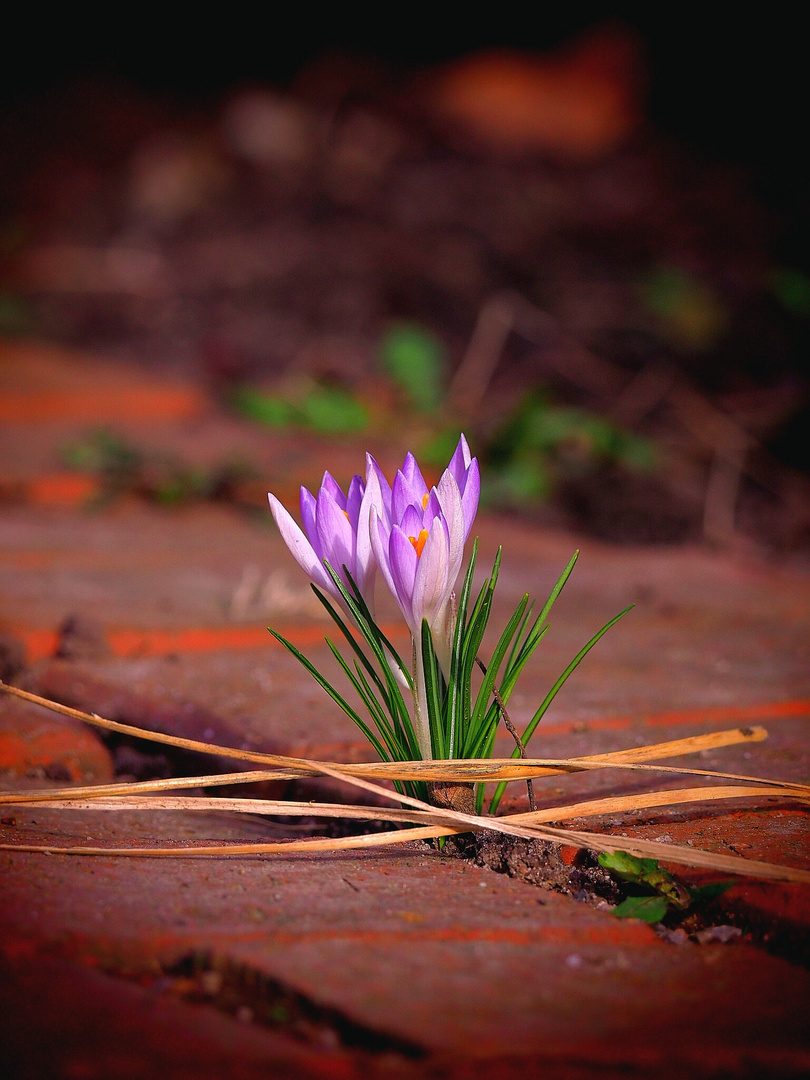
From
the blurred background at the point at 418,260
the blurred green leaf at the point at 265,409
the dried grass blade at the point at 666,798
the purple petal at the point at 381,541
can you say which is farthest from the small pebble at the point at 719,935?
the blurred green leaf at the point at 265,409

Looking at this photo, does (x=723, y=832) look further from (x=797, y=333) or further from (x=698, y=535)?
(x=797, y=333)

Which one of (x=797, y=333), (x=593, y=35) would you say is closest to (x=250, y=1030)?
(x=797, y=333)

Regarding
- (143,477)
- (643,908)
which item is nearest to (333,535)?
(643,908)

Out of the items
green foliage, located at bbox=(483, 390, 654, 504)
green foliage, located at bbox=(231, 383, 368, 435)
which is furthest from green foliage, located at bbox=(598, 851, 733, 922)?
green foliage, located at bbox=(231, 383, 368, 435)

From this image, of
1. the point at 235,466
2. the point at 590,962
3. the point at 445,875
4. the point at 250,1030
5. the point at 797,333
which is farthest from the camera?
the point at 797,333

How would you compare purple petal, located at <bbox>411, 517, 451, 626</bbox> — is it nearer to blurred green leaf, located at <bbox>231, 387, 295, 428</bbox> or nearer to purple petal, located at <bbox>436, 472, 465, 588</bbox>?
purple petal, located at <bbox>436, 472, 465, 588</bbox>

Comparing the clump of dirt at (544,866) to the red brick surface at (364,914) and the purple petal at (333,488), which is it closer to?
the red brick surface at (364,914)
